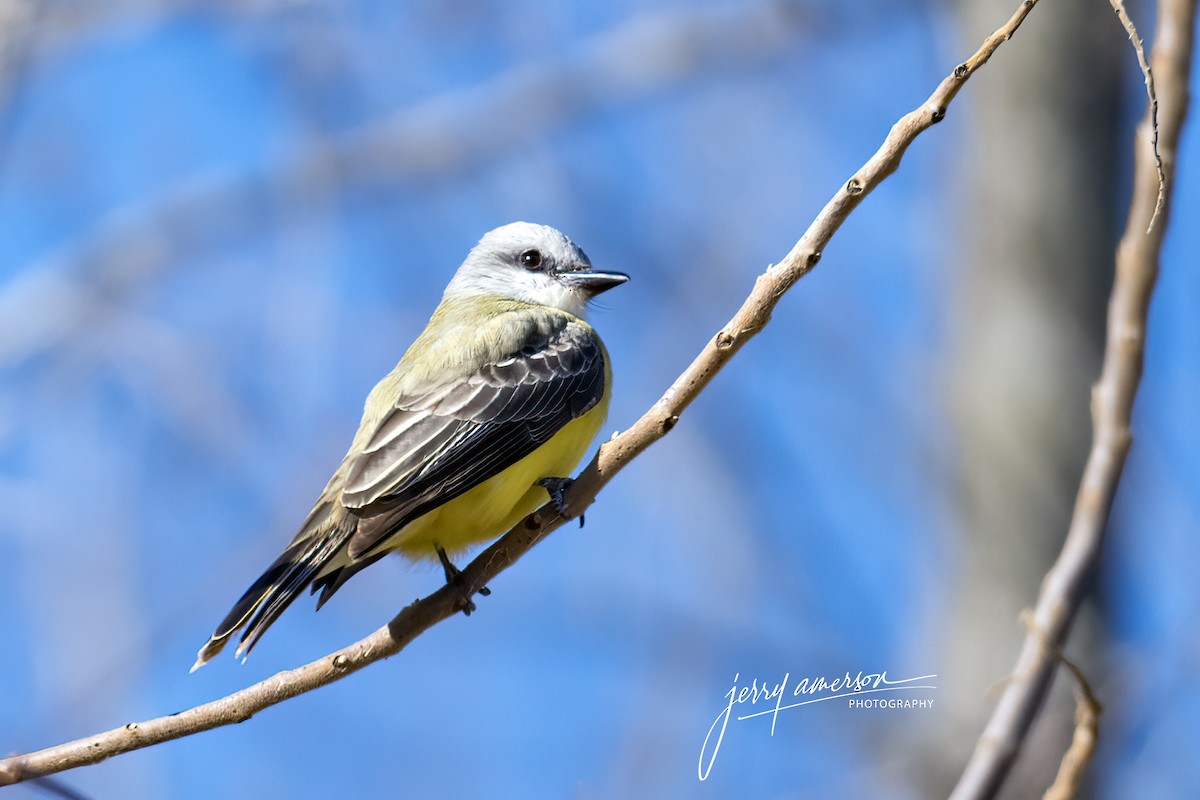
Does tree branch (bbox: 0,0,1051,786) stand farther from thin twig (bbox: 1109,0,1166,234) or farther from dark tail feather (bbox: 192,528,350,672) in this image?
dark tail feather (bbox: 192,528,350,672)

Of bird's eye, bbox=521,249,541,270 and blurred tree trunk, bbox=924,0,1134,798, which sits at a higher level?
bird's eye, bbox=521,249,541,270

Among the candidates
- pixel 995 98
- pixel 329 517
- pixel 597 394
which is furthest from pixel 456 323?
pixel 995 98

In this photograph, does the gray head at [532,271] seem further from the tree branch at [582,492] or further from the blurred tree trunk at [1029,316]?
the blurred tree trunk at [1029,316]

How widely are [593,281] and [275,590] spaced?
2.16 metres

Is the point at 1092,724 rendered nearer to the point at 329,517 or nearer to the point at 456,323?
the point at 329,517

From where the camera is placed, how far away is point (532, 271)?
570cm

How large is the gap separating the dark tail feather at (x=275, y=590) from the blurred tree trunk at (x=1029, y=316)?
3.79m

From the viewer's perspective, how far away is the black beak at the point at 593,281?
5402mm

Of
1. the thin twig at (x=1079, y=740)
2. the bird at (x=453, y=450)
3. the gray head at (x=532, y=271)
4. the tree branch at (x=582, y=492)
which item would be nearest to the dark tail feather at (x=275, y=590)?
the bird at (x=453, y=450)

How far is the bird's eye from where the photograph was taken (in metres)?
5.70

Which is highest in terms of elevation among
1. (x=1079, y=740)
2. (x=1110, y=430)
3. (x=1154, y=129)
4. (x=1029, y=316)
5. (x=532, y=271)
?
(x=532, y=271)

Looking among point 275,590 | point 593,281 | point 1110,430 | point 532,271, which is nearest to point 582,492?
point 275,590

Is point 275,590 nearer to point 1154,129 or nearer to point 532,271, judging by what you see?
point 532,271

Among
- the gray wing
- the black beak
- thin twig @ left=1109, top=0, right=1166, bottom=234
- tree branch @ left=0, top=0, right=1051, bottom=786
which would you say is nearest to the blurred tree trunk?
the black beak
